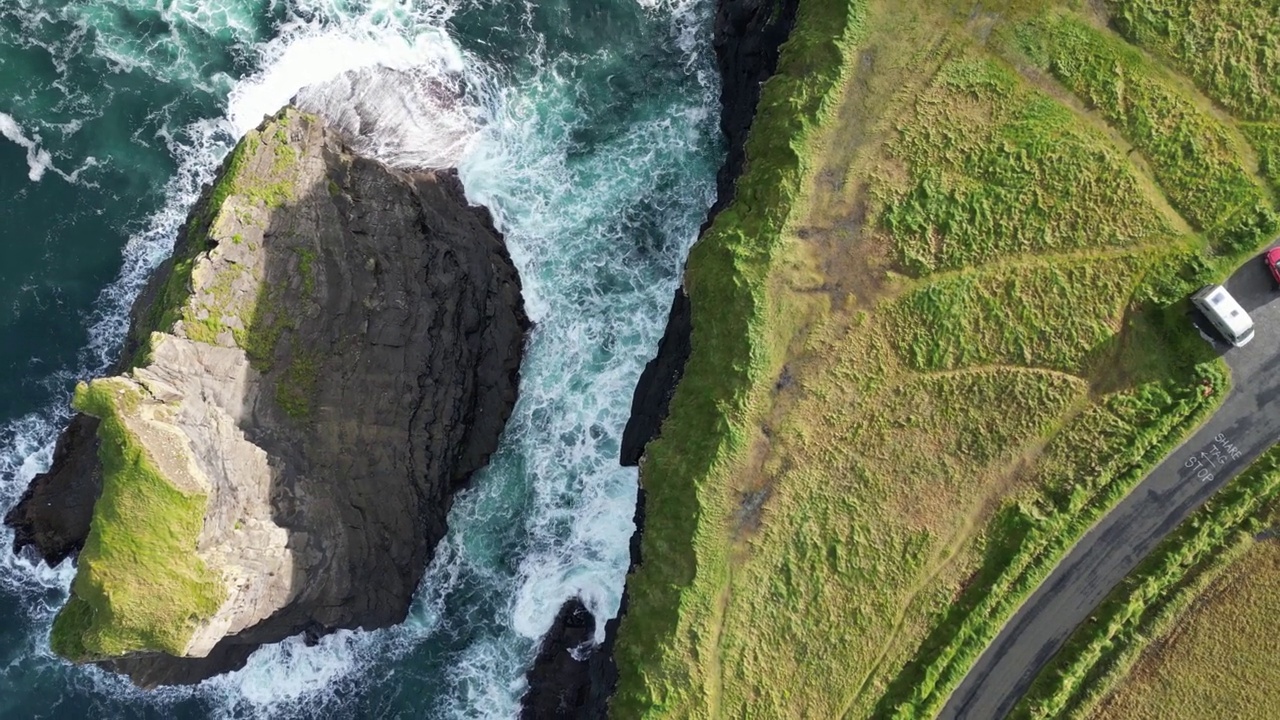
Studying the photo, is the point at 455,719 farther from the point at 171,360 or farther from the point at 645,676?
the point at 171,360

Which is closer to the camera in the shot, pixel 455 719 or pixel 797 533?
pixel 797 533

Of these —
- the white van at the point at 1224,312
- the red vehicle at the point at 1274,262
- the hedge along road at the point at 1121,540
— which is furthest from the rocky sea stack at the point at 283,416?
the red vehicle at the point at 1274,262

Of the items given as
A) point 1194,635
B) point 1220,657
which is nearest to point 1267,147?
point 1194,635

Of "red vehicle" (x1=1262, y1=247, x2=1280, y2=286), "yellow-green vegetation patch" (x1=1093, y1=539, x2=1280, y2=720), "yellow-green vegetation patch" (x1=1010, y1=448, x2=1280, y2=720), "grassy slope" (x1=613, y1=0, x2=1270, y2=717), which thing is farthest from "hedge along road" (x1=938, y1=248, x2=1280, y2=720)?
"red vehicle" (x1=1262, y1=247, x2=1280, y2=286)

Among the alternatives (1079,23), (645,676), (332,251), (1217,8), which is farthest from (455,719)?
(1217,8)

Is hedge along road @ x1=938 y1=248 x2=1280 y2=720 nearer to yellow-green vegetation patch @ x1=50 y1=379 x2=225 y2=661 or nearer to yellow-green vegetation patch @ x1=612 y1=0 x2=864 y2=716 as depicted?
yellow-green vegetation patch @ x1=612 y1=0 x2=864 y2=716

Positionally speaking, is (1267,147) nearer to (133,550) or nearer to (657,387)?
(657,387)
